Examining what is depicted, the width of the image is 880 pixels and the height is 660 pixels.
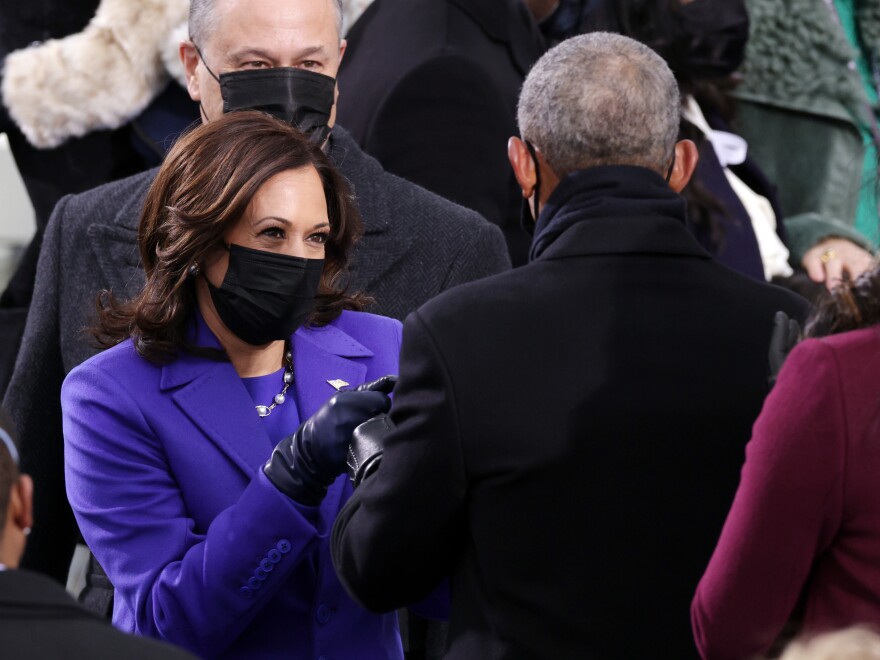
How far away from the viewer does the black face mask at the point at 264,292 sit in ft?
9.17

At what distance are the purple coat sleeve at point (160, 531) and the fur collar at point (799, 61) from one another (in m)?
2.99

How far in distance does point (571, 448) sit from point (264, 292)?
0.69 meters

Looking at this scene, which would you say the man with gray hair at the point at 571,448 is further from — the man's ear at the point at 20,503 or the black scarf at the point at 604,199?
the man's ear at the point at 20,503

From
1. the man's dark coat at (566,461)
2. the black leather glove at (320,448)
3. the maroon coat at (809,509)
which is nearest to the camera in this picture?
the maroon coat at (809,509)

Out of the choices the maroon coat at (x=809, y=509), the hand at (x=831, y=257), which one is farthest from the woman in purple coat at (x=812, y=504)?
the hand at (x=831, y=257)

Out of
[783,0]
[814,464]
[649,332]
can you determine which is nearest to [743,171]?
[783,0]

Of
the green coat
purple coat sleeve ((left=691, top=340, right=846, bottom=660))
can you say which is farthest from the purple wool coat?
the green coat

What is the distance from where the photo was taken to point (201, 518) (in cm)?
278

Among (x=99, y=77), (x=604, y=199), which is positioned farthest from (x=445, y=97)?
(x=604, y=199)

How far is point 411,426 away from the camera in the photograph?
2395mm

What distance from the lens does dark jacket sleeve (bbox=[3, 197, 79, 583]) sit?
3.43 m

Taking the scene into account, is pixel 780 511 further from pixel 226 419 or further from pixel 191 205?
pixel 191 205

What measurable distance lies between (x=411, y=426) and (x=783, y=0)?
334 cm

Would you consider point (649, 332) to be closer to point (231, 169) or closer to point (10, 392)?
point (231, 169)
